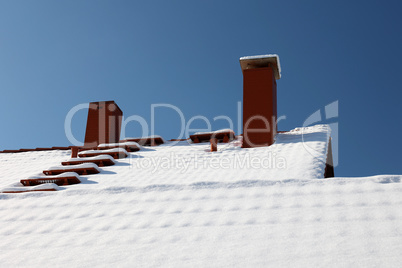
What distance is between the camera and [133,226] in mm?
5281

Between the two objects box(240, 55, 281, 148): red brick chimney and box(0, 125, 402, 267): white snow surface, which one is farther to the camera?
box(240, 55, 281, 148): red brick chimney

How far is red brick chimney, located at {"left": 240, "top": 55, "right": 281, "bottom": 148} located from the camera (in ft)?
32.8

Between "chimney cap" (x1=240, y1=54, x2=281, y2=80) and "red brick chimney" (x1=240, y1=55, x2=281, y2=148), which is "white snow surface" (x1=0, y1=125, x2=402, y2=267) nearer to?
"red brick chimney" (x1=240, y1=55, x2=281, y2=148)

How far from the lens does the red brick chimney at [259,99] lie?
32.8ft

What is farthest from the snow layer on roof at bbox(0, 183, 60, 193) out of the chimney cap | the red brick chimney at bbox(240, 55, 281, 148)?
the chimney cap

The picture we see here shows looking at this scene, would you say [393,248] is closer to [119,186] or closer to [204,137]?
[119,186]

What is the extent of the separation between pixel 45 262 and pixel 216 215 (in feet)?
6.26

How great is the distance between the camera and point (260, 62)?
11156mm

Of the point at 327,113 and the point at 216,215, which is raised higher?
the point at 327,113

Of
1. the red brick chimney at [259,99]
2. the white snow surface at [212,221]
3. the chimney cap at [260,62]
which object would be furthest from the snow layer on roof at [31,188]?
the chimney cap at [260,62]

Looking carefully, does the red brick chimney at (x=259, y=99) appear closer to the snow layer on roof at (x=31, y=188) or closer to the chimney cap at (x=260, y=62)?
the chimney cap at (x=260, y=62)

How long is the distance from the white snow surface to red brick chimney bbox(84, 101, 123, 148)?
3.97 meters

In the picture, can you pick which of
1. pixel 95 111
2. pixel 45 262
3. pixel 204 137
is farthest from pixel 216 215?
pixel 95 111

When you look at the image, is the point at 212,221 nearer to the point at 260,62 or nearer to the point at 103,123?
the point at 260,62
